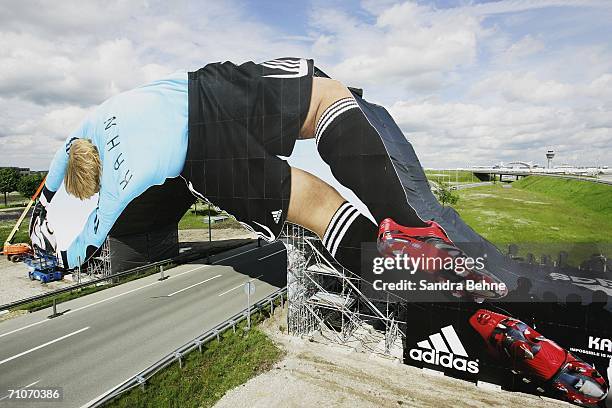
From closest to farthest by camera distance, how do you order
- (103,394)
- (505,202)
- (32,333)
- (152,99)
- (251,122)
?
(103,394)
(32,333)
(251,122)
(152,99)
(505,202)

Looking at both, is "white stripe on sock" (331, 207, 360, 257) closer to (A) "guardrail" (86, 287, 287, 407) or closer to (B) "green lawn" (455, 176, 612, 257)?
(A) "guardrail" (86, 287, 287, 407)

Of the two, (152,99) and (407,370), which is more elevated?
(152,99)

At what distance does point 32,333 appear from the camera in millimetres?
16297

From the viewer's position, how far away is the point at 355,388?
39.9ft

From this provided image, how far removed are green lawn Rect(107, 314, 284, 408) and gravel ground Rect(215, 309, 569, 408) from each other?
541 millimetres

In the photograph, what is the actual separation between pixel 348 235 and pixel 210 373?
24.7 feet

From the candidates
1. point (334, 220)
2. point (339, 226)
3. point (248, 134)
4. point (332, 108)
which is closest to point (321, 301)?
point (339, 226)

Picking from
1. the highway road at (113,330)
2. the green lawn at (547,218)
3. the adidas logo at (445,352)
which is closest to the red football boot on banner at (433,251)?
the adidas logo at (445,352)

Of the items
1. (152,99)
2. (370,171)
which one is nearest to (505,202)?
(370,171)

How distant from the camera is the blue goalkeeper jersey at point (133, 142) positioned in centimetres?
2067

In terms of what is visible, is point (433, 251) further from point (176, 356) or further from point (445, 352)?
point (176, 356)

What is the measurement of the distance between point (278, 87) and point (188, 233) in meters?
31.9

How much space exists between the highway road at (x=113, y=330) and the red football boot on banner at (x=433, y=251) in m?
9.43

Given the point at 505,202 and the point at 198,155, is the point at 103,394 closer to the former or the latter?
the point at 198,155
